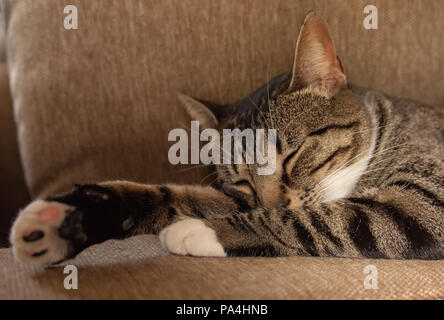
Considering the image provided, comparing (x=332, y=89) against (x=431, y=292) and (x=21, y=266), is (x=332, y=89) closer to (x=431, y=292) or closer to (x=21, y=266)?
(x=431, y=292)

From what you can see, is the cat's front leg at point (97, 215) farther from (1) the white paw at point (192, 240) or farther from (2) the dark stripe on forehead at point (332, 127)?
(2) the dark stripe on forehead at point (332, 127)

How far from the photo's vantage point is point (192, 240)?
0.80 m

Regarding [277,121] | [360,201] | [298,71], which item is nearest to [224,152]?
[277,121]

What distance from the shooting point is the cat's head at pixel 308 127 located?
100 centimetres

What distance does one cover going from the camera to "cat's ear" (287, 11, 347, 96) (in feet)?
3.19

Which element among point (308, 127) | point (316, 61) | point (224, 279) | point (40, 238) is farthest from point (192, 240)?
point (316, 61)

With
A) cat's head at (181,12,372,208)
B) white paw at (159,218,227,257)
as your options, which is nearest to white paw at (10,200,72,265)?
white paw at (159,218,227,257)

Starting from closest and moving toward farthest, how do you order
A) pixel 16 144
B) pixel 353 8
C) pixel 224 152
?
1. pixel 224 152
2. pixel 353 8
3. pixel 16 144

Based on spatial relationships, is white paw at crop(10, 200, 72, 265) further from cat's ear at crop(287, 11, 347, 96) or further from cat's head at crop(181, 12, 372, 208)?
cat's ear at crop(287, 11, 347, 96)

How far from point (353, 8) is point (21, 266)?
111 cm

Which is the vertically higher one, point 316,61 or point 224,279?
point 316,61

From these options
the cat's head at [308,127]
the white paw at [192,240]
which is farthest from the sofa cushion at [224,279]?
the cat's head at [308,127]

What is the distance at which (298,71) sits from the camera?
104 centimetres

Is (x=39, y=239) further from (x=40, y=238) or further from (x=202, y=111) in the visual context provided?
(x=202, y=111)
